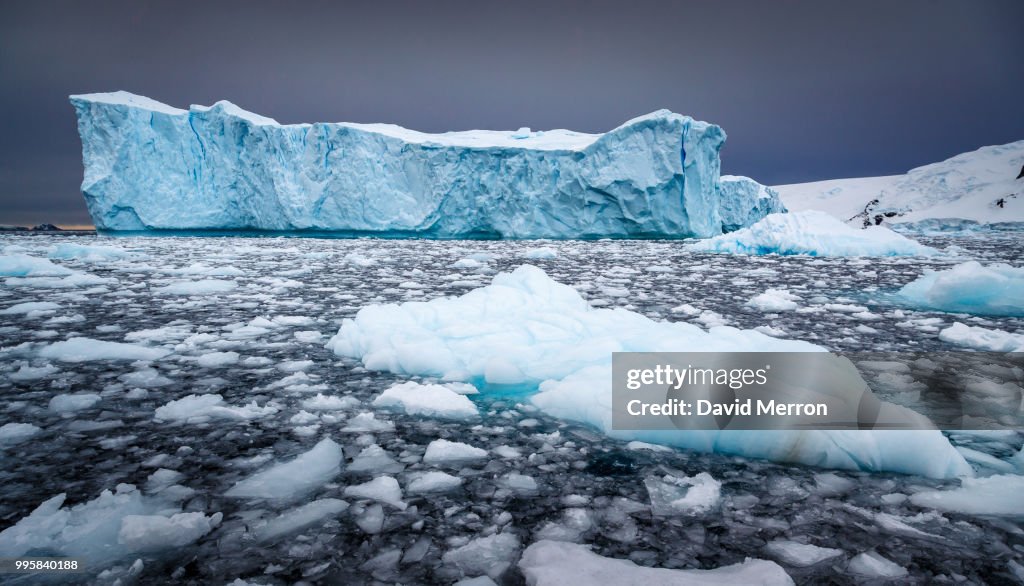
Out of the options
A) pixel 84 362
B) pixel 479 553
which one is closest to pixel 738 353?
pixel 479 553

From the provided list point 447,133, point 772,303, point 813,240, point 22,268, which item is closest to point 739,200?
point 447,133

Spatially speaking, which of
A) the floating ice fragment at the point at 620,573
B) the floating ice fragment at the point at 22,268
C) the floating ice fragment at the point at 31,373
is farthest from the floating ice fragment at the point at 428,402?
the floating ice fragment at the point at 22,268

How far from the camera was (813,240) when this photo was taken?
12977 mm

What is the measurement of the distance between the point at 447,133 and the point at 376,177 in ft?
19.9

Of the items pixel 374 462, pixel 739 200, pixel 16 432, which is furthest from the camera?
pixel 739 200

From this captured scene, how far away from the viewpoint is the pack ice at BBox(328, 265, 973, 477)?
5.42 ft

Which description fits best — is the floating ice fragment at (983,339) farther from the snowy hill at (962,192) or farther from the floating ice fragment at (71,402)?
the snowy hill at (962,192)

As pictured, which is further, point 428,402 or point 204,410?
point 428,402

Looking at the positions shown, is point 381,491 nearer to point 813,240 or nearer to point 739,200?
point 813,240

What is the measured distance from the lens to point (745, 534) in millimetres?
1271

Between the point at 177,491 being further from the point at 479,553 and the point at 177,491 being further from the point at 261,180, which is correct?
the point at 261,180

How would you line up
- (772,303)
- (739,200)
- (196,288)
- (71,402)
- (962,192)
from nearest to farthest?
(71,402) → (772,303) → (196,288) → (739,200) → (962,192)

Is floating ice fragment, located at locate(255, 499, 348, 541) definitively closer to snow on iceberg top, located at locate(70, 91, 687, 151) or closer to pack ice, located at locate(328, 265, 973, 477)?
pack ice, located at locate(328, 265, 973, 477)

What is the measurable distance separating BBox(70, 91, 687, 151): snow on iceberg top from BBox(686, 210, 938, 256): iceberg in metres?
8.28
